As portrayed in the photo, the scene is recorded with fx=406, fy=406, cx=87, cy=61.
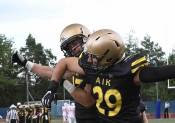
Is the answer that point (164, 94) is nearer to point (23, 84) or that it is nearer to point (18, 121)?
point (23, 84)

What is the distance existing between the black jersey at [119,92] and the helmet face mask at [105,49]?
8cm

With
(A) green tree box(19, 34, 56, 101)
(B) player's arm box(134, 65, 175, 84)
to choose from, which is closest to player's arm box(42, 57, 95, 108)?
(B) player's arm box(134, 65, 175, 84)

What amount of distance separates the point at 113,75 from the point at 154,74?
0.43 m

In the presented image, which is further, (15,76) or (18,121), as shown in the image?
(15,76)

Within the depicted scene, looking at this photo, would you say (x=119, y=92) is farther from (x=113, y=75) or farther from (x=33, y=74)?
(x=33, y=74)

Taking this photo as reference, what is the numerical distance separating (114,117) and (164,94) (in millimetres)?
46116

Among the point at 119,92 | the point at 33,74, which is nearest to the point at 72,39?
the point at 119,92

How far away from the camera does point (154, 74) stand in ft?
10.7

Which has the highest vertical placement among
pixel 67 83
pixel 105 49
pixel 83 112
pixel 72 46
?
pixel 72 46

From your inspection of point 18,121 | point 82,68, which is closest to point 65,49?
point 82,68

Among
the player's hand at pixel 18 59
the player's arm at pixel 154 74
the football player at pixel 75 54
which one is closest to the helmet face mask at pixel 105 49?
the player's arm at pixel 154 74

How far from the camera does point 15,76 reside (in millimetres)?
62281

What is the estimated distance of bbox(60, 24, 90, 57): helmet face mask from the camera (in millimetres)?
4504

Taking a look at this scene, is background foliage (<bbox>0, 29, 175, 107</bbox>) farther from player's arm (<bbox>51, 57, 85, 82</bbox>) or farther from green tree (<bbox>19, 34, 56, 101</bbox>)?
player's arm (<bbox>51, 57, 85, 82</bbox>)
